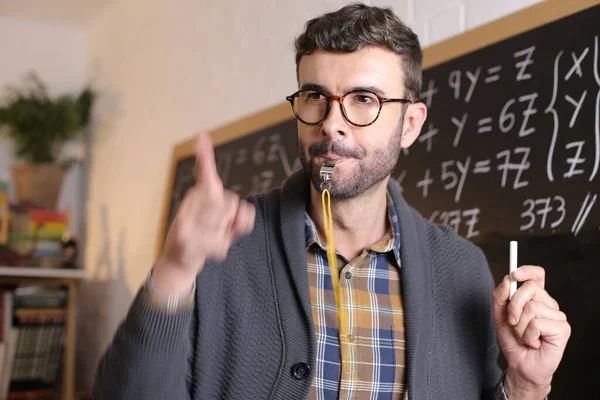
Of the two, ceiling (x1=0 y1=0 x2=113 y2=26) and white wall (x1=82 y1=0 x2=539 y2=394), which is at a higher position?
ceiling (x1=0 y1=0 x2=113 y2=26)

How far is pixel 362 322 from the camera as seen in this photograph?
123 cm

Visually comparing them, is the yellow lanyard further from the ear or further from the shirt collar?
the ear

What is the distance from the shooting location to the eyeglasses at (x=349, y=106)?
4.01 feet

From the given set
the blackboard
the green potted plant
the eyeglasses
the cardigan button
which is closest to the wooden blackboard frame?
the blackboard

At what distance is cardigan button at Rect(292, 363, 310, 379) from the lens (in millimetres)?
1118

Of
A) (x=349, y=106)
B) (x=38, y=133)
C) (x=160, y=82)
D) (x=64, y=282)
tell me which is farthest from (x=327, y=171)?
(x=38, y=133)

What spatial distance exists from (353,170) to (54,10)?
369 cm

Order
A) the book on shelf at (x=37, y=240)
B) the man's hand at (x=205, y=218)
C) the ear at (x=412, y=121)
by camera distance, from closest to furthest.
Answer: the man's hand at (x=205, y=218)
the ear at (x=412, y=121)
the book on shelf at (x=37, y=240)

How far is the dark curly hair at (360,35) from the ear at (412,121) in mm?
55

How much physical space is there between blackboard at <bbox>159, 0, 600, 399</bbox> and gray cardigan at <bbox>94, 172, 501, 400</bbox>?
0.21 meters

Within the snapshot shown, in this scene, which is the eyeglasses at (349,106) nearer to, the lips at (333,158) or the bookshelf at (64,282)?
the lips at (333,158)

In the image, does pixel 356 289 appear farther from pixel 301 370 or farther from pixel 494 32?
pixel 494 32

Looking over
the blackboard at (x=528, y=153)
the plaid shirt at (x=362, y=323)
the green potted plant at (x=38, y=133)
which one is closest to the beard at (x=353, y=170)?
the plaid shirt at (x=362, y=323)

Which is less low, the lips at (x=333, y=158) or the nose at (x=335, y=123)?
the nose at (x=335, y=123)
